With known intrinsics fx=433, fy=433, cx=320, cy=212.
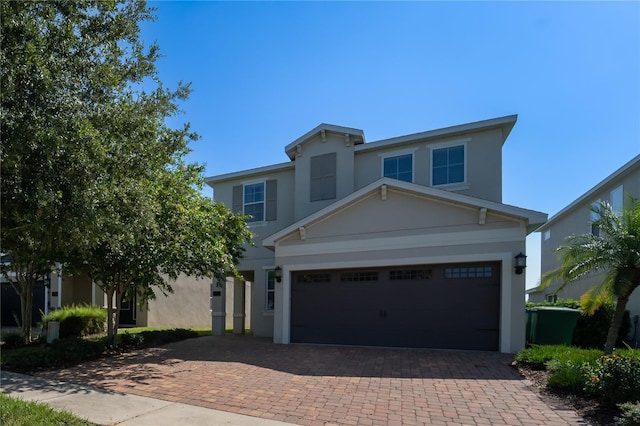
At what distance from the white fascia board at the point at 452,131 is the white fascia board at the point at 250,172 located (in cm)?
330

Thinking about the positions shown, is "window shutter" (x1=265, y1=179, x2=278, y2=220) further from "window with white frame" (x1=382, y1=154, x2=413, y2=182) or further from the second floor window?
"window with white frame" (x1=382, y1=154, x2=413, y2=182)

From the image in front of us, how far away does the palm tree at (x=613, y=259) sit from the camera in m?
8.85

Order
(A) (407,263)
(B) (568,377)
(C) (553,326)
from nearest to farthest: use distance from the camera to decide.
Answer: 1. (B) (568,377)
2. (C) (553,326)
3. (A) (407,263)

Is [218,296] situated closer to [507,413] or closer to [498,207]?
[498,207]

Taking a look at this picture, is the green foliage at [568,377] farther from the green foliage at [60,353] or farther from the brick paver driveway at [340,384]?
the green foliage at [60,353]

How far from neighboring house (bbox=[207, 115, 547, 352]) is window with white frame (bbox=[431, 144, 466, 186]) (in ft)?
0.11

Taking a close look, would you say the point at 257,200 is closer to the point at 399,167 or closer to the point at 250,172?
the point at 250,172

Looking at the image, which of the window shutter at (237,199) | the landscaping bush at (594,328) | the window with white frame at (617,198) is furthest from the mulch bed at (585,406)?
the window shutter at (237,199)

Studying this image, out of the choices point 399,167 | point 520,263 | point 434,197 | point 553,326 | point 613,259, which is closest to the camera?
point 613,259

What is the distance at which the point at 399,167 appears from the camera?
50.9 ft

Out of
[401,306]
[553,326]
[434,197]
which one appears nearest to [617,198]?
[553,326]

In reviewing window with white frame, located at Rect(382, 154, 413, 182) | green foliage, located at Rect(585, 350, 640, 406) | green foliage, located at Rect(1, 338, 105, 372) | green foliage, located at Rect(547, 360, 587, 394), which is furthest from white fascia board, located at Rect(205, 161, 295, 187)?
green foliage, located at Rect(585, 350, 640, 406)

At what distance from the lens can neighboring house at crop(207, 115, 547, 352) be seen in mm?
11742

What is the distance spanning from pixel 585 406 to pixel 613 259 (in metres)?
3.84
